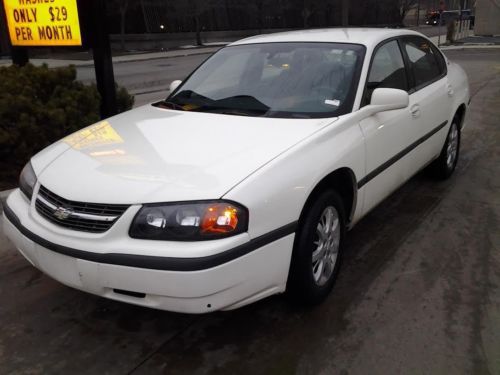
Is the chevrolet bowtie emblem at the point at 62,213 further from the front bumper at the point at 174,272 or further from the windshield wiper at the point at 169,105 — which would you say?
the windshield wiper at the point at 169,105

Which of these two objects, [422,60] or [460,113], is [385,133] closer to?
[422,60]

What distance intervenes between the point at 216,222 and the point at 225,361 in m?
0.78

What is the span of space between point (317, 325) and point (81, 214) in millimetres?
1452

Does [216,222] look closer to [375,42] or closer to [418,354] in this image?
[418,354]

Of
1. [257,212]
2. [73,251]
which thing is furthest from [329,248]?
[73,251]

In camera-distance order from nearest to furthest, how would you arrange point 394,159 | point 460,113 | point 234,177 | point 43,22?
1. point 234,177
2. point 394,159
3. point 460,113
4. point 43,22

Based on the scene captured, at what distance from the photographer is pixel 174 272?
233 centimetres

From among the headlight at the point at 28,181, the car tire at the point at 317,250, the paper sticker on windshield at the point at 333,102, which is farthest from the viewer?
the paper sticker on windshield at the point at 333,102

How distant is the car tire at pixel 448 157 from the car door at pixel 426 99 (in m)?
0.25

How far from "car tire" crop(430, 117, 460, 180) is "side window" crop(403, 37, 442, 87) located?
0.69 meters

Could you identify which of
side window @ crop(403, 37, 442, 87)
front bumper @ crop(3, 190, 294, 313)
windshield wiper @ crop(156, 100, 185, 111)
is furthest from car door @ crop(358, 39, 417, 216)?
windshield wiper @ crop(156, 100, 185, 111)

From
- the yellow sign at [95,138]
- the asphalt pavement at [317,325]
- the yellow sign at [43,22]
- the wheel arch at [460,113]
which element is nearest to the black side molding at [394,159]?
the asphalt pavement at [317,325]

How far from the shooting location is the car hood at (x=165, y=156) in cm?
250

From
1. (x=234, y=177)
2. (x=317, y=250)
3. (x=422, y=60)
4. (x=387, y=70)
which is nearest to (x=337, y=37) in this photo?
(x=387, y=70)
